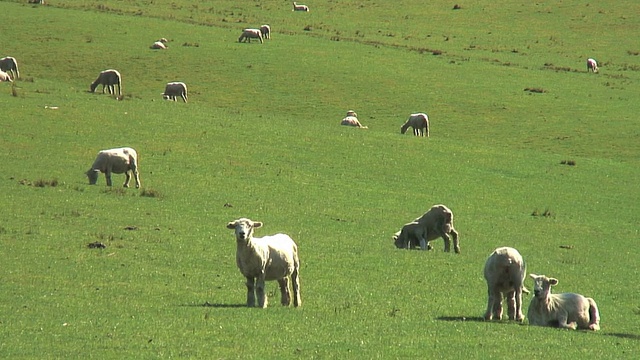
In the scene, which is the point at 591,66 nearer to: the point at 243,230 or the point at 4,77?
the point at 4,77

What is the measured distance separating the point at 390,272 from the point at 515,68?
45314 millimetres

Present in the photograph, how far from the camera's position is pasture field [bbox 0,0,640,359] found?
1720cm

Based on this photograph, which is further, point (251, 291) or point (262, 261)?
point (251, 291)

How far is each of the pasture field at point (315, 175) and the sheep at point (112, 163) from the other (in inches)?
17.5

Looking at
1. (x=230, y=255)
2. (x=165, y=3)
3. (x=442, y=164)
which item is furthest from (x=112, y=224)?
(x=165, y=3)

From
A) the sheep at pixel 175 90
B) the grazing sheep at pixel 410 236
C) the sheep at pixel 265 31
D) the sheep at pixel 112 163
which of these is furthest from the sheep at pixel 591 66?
the grazing sheep at pixel 410 236

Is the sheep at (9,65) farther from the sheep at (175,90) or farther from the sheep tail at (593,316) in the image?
the sheep tail at (593,316)

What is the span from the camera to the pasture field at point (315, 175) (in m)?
17.2

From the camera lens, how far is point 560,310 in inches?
744

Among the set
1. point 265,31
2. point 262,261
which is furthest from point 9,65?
point 262,261

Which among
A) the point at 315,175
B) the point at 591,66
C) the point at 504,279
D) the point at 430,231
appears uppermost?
the point at 591,66

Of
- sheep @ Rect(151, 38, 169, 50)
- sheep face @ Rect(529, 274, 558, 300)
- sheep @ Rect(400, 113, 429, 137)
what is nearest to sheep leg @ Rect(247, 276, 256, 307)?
sheep face @ Rect(529, 274, 558, 300)

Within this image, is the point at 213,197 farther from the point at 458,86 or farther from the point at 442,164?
the point at 458,86

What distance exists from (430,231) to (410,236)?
1.85ft
